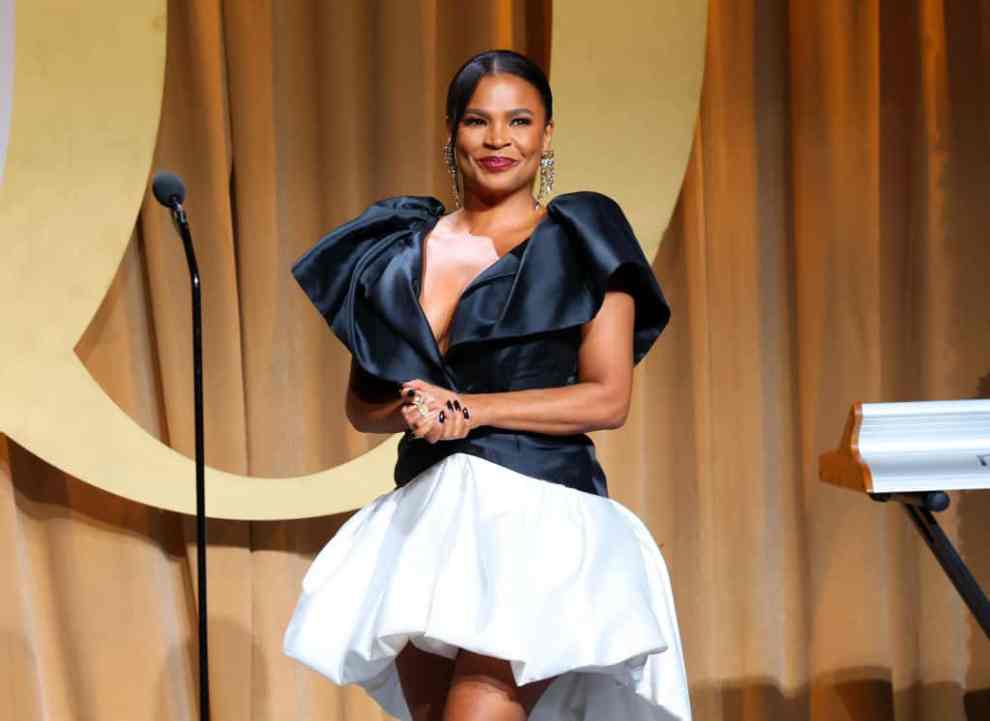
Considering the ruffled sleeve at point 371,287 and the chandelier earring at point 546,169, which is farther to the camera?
the chandelier earring at point 546,169

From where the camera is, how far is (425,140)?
334cm

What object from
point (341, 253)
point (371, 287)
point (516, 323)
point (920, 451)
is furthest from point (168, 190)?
point (920, 451)

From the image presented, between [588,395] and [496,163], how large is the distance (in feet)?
1.19

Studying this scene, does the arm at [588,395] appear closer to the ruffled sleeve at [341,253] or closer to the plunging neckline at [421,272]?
the plunging neckline at [421,272]

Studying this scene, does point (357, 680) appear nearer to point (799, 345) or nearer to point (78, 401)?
point (78, 401)

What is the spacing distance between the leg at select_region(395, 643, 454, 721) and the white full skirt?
0.03m

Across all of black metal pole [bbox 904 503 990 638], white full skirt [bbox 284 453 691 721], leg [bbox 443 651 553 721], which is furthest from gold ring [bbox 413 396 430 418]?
black metal pole [bbox 904 503 990 638]

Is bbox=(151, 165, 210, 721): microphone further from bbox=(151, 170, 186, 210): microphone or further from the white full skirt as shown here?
the white full skirt

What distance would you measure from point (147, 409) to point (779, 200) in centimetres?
163

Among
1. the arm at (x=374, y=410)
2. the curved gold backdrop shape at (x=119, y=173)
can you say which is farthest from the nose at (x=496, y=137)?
the curved gold backdrop shape at (x=119, y=173)

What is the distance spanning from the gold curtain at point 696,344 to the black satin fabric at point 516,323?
4.52 ft

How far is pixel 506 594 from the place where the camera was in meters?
1.67

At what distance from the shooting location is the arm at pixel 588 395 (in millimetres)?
1781

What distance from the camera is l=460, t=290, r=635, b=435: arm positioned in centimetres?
178
